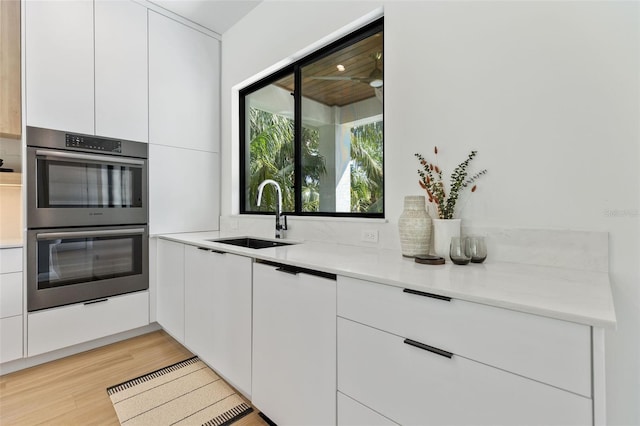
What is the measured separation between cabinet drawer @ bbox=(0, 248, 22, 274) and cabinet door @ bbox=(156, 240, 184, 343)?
0.87 m

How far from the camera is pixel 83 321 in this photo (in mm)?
2201

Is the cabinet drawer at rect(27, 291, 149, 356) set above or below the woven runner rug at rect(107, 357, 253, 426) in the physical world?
above

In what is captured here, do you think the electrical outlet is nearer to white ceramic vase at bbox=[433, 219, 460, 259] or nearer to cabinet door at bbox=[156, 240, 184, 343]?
white ceramic vase at bbox=[433, 219, 460, 259]

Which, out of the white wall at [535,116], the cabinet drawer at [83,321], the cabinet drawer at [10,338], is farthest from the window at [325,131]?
the cabinet drawer at [10,338]

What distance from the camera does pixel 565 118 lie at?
1152 millimetres

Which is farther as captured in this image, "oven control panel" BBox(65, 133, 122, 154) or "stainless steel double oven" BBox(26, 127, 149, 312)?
"oven control panel" BBox(65, 133, 122, 154)

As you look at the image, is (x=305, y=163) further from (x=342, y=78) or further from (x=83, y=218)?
Answer: (x=83, y=218)

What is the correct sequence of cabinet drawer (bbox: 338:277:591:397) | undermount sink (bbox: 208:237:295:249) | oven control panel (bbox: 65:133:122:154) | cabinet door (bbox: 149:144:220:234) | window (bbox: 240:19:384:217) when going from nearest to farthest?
cabinet drawer (bbox: 338:277:591:397) < window (bbox: 240:19:384:217) < oven control panel (bbox: 65:133:122:154) < undermount sink (bbox: 208:237:295:249) < cabinet door (bbox: 149:144:220:234)

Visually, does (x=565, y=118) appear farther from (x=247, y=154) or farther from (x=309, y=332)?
(x=247, y=154)

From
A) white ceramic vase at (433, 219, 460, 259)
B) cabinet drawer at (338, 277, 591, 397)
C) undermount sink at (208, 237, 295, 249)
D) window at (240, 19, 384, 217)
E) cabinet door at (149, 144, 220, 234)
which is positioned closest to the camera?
cabinet drawer at (338, 277, 591, 397)

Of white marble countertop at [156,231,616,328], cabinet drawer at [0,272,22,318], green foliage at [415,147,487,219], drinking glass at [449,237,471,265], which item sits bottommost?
cabinet drawer at [0,272,22,318]

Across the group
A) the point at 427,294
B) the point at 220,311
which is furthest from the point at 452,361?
the point at 220,311

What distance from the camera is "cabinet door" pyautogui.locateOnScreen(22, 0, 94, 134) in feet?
6.66

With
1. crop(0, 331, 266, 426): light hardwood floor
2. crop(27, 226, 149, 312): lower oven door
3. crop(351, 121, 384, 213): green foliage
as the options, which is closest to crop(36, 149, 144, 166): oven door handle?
crop(27, 226, 149, 312): lower oven door
